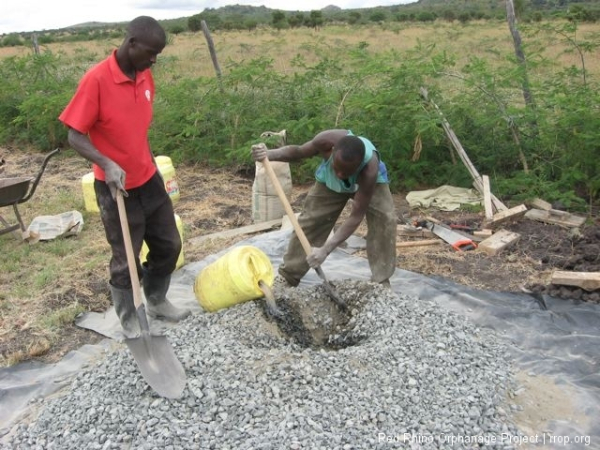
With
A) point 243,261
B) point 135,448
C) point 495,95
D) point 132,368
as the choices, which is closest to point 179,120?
point 495,95

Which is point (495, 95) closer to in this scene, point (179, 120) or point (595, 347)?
point (595, 347)

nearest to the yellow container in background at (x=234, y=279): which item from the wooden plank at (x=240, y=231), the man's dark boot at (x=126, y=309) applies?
the man's dark boot at (x=126, y=309)

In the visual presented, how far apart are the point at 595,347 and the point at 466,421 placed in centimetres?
134

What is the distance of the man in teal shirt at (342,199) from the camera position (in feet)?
11.5

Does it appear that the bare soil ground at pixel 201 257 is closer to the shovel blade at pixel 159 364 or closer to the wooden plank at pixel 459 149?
the wooden plank at pixel 459 149

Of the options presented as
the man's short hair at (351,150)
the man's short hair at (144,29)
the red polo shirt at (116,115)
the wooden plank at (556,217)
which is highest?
the man's short hair at (144,29)

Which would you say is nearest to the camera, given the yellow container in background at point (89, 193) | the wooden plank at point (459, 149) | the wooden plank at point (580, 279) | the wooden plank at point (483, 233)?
the wooden plank at point (580, 279)

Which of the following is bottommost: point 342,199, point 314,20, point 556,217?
point 314,20

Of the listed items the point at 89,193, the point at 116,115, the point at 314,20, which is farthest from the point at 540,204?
the point at 314,20

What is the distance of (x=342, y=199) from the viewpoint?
13.6ft

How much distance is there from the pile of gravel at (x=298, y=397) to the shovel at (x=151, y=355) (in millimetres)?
74

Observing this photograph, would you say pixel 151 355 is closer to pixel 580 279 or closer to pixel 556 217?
pixel 580 279

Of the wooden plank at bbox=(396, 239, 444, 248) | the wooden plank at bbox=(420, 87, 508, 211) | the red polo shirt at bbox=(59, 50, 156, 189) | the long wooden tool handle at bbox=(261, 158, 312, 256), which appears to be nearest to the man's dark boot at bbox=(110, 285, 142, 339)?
the red polo shirt at bbox=(59, 50, 156, 189)

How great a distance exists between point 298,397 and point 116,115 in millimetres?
1795
